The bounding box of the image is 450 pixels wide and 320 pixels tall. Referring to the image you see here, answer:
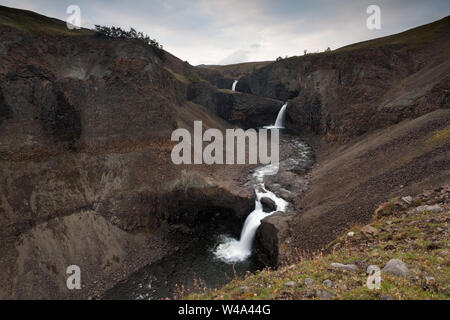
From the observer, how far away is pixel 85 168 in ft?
78.8

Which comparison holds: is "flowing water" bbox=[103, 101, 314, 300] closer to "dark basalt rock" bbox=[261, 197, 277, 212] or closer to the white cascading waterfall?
the white cascading waterfall

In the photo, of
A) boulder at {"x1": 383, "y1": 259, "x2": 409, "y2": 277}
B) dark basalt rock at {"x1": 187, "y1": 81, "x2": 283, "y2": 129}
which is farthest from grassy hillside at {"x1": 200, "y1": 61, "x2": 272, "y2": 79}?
boulder at {"x1": 383, "y1": 259, "x2": 409, "y2": 277}

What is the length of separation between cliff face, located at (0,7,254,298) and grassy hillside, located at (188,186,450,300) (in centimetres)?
1528

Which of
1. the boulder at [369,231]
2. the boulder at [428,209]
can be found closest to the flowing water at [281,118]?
the boulder at [428,209]

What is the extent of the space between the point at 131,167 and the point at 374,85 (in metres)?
39.8

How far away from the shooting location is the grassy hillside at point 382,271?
5.64m

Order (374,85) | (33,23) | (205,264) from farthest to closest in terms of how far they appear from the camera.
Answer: (374,85) → (33,23) → (205,264)

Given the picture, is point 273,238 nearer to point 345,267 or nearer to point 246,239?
point 246,239

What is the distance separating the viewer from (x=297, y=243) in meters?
16.9

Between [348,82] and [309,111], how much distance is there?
31.9 ft

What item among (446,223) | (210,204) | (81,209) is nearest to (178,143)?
(210,204)

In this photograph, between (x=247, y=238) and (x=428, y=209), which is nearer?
(x=428, y=209)

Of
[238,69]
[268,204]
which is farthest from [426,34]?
[238,69]

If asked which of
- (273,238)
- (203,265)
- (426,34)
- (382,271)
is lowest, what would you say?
(203,265)
